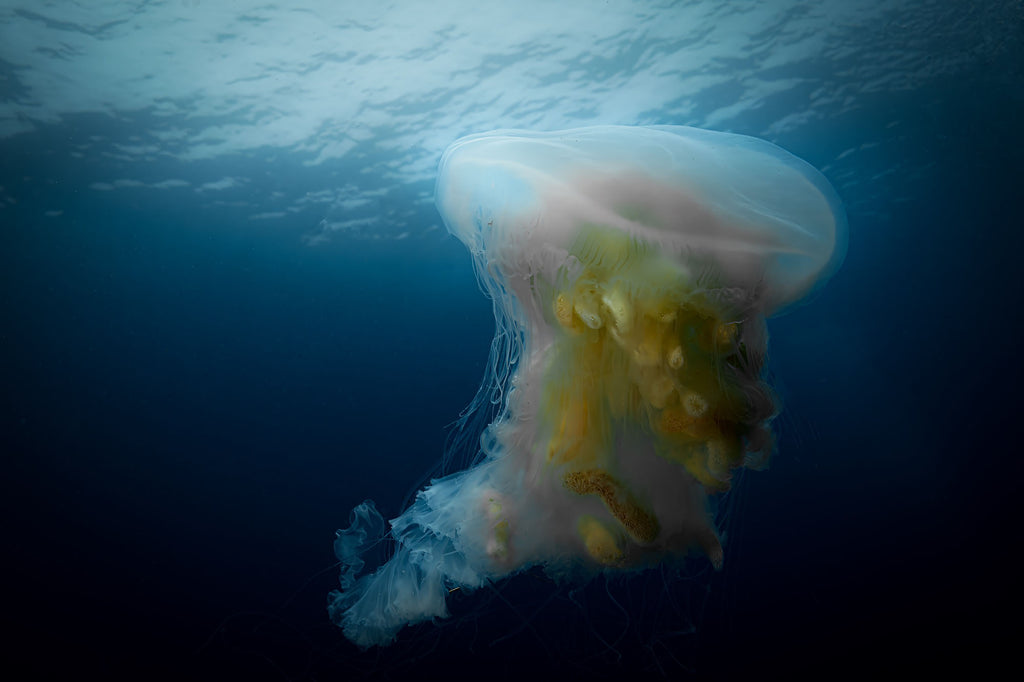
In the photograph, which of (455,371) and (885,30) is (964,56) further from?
(455,371)

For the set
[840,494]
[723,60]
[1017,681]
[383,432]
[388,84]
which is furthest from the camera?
[383,432]

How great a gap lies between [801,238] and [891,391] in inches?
1659

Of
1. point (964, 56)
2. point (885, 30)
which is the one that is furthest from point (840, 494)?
point (885, 30)

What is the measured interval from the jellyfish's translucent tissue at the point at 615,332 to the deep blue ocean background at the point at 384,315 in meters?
0.51

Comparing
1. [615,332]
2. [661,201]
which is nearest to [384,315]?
[615,332]

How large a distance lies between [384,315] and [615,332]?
61.6 feet

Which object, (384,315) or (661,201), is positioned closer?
(661,201)

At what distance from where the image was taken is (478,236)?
3242 millimetres

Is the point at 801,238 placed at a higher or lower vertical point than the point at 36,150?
lower

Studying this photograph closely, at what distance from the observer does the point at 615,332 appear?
275 centimetres

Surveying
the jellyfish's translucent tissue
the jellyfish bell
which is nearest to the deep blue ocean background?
the jellyfish's translucent tissue

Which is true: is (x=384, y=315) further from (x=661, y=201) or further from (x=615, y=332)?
(x=661, y=201)

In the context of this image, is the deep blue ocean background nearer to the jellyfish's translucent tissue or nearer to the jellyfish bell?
the jellyfish's translucent tissue

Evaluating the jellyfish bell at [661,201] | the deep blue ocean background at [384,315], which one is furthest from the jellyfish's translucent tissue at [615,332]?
the deep blue ocean background at [384,315]
